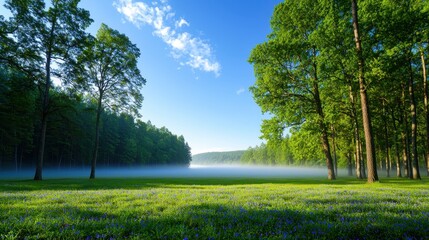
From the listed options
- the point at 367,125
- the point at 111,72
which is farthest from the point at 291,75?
the point at 111,72

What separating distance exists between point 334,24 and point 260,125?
12468 millimetres

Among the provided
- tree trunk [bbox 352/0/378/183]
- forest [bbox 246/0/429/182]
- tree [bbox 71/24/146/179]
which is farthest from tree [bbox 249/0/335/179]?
tree [bbox 71/24/146/179]

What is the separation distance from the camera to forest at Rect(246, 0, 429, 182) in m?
16.8

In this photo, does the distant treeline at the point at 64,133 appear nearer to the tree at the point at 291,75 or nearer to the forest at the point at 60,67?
the forest at the point at 60,67

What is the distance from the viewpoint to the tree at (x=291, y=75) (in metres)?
23.1

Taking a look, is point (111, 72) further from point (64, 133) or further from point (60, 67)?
point (64, 133)

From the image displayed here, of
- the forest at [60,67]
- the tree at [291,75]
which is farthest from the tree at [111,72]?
the tree at [291,75]

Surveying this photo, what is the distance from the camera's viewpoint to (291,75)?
23.9 metres

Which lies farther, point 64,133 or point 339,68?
point 64,133

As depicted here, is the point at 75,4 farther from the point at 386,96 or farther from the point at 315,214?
the point at 386,96

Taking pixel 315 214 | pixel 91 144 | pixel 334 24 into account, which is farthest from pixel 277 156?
pixel 315 214

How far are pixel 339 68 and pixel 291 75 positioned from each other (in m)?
6.38

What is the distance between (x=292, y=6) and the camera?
24.1 metres

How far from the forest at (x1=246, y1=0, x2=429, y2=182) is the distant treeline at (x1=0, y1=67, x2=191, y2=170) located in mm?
19812
